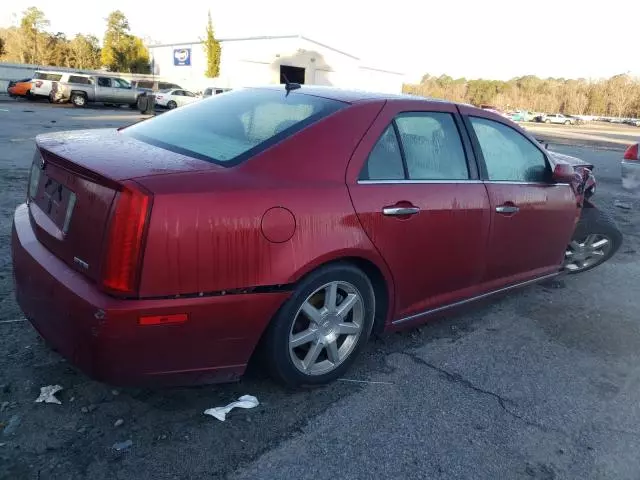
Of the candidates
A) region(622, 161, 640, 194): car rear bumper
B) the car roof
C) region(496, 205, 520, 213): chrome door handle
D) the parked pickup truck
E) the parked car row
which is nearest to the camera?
the car roof

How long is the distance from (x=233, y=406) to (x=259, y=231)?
36.9 inches

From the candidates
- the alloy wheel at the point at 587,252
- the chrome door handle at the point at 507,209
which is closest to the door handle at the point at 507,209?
the chrome door handle at the point at 507,209

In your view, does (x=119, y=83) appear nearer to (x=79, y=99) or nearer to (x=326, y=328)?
(x=79, y=99)

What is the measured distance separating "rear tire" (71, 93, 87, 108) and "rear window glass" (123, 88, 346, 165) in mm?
28030

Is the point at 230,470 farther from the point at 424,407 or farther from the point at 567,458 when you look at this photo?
the point at 567,458

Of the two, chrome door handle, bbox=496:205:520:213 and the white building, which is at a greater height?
the white building

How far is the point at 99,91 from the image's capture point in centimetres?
2889

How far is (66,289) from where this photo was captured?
226 cm

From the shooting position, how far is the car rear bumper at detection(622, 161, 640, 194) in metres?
8.70

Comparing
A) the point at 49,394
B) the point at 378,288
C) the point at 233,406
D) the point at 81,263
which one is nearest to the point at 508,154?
the point at 378,288

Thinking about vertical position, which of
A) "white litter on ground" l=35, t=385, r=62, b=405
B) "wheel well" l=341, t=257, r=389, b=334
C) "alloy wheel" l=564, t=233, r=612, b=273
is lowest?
"white litter on ground" l=35, t=385, r=62, b=405

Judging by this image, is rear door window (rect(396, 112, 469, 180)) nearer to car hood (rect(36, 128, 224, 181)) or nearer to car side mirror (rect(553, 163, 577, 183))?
car side mirror (rect(553, 163, 577, 183))

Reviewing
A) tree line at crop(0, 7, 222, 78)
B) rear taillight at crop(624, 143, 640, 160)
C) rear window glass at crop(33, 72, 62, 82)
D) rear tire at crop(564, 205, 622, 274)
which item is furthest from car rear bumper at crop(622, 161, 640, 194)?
tree line at crop(0, 7, 222, 78)

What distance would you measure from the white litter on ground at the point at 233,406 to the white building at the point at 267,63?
4217 cm
